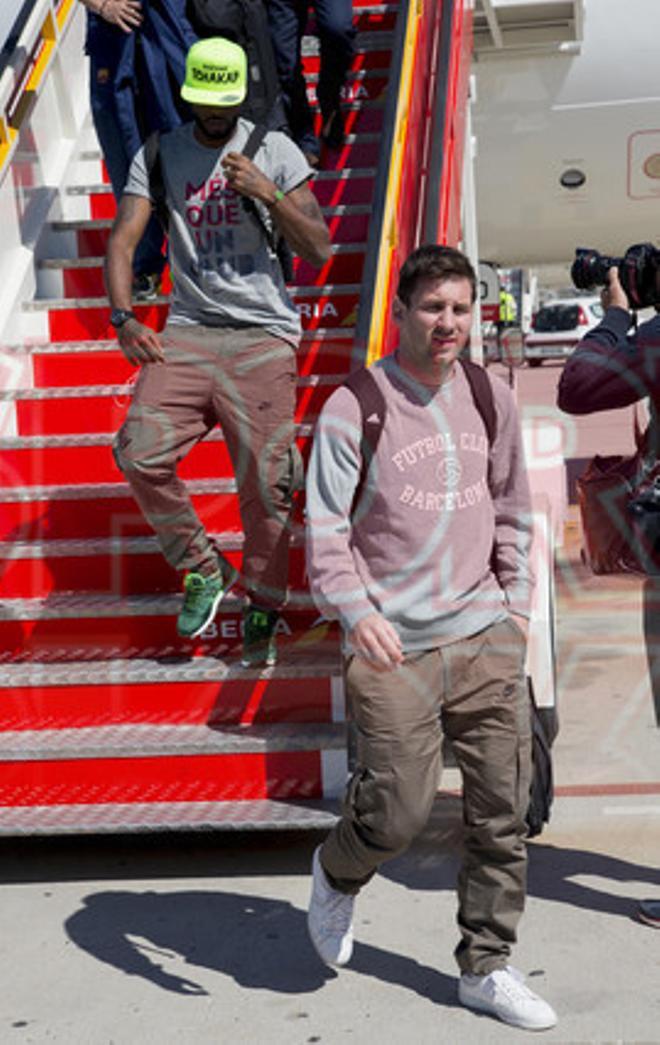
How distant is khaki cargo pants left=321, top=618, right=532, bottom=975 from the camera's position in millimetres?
3379

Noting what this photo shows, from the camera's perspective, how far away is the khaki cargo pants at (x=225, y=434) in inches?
185

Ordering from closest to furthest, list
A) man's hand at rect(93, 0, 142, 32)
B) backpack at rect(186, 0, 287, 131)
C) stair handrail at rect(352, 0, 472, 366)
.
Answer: stair handrail at rect(352, 0, 472, 366) → backpack at rect(186, 0, 287, 131) → man's hand at rect(93, 0, 142, 32)

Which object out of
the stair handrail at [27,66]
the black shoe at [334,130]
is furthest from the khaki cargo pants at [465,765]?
the stair handrail at [27,66]

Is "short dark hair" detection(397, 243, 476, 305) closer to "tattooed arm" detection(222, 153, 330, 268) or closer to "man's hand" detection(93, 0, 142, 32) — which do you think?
"tattooed arm" detection(222, 153, 330, 268)

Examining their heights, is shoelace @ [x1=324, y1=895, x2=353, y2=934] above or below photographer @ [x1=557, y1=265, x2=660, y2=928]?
below

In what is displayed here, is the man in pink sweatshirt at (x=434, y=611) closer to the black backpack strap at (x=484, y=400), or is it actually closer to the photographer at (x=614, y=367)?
the black backpack strap at (x=484, y=400)

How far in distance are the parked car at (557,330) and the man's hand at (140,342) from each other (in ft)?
94.5

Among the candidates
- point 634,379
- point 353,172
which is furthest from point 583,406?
point 353,172

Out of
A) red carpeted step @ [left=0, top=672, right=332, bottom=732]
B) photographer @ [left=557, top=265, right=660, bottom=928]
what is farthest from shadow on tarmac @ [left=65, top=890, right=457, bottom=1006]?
photographer @ [left=557, top=265, right=660, bottom=928]

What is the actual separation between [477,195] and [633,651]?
4.31 m

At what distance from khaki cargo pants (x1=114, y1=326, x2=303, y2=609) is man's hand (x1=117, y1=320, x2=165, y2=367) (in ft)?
0.11

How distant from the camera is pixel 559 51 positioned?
9047 millimetres

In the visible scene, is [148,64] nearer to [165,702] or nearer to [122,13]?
[122,13]

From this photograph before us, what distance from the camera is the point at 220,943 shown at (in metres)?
3.98
